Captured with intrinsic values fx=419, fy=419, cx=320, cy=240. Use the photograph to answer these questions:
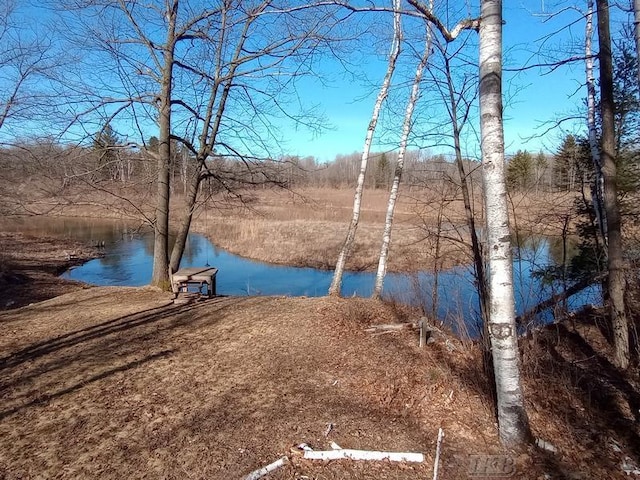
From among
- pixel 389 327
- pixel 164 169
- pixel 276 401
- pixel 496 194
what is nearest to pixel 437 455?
pixel 276 401

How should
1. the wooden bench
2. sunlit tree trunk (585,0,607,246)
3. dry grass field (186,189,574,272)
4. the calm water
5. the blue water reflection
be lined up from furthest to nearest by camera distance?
1. dry grass field (186,189,574,272)
2. the blue water reflection
3. the calm water
4. the wooden bench
5. sunlit tree trunk (585,0,607,246)

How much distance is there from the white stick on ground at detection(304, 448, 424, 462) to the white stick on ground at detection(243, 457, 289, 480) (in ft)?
0.60

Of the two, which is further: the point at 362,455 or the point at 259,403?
the point at 259,403

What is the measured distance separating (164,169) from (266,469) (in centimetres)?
710

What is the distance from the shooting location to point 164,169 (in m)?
8.74

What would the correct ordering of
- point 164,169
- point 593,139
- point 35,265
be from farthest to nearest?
1. point 35,265
2. point 164,169
3. point 593,139

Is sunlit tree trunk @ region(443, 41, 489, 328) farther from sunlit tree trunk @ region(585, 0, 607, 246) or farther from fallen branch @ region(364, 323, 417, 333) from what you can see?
sunlit tree trunk @ region(585, 0, 607, 246)

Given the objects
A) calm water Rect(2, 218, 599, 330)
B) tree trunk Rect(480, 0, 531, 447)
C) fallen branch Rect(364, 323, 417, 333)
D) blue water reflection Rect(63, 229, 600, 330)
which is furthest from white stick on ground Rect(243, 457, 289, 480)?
blue water reflection Rect(63, 229, 600, 330)

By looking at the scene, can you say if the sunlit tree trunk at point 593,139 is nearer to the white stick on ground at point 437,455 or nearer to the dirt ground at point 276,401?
the dirt ground at point 276,401

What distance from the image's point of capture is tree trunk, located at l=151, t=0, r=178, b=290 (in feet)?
28.2

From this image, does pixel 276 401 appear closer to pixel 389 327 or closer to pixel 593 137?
pixel 389 327

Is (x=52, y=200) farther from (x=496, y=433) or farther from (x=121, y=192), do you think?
(x=496, y=433)

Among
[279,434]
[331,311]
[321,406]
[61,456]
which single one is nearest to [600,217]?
[331,311]

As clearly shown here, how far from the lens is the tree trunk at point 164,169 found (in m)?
8.59
